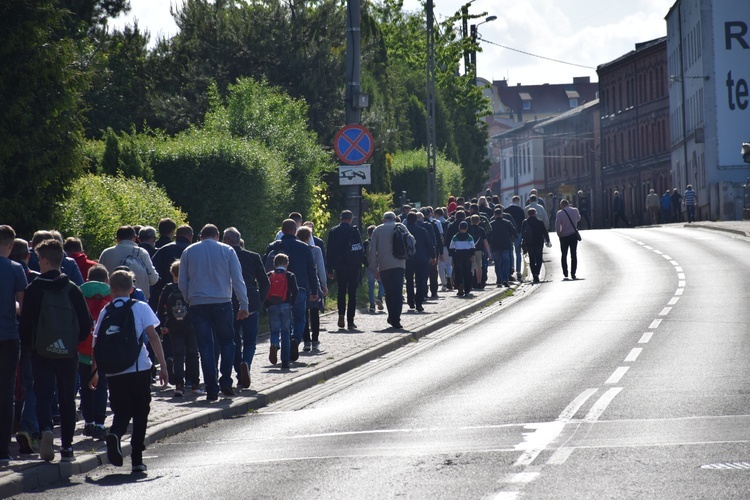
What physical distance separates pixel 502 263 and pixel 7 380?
21.8 m

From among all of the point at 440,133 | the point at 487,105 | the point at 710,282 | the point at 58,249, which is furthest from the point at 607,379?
the point at 487,105

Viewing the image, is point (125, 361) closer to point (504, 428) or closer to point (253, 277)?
point (504, 428)

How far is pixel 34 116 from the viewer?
1731 centimetres

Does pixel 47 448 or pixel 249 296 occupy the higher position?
pixel 249 296

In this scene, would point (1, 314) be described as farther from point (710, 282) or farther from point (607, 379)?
point (710, 282)

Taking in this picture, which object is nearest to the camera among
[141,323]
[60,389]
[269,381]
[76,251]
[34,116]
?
[141,323]

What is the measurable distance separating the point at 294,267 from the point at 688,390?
19.8 ft

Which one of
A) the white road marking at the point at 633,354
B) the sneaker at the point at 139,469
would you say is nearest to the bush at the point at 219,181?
the white road marking at the point at 633,354

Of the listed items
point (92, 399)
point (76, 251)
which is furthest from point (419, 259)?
point (92, 399)

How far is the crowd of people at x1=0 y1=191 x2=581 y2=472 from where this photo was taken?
10.2 meters

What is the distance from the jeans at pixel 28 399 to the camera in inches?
432

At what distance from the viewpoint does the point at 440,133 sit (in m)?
71.7

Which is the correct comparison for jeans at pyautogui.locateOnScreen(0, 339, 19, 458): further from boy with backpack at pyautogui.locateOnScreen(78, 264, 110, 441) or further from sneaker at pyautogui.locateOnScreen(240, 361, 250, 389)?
sneaker at pyautogui.locateOnScreen(240, 361, 250, 389)

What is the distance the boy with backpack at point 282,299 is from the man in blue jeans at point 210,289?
219cm
